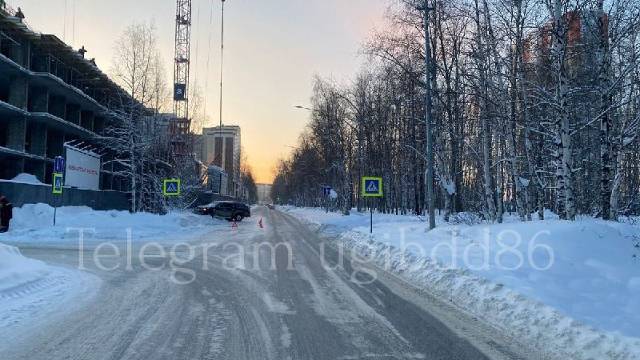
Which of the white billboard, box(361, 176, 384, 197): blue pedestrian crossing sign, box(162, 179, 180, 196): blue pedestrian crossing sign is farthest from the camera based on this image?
the white billboard

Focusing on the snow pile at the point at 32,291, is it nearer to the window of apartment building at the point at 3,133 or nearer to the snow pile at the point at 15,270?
the snow pile at the point at 15,270

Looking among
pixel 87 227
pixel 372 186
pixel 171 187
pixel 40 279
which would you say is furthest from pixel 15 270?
pixel 171 187

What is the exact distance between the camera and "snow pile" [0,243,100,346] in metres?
7.50

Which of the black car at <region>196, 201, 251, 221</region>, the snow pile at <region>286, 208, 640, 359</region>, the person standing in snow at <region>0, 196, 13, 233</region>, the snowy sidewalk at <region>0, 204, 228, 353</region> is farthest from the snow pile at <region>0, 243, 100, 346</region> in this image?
the black car at <region>196, 201, 251, 221</region>

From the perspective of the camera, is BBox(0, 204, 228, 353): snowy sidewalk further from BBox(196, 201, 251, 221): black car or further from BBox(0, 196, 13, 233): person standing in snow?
BBox(196, 201, 251, 221): black car

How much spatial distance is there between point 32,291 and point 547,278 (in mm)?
9039

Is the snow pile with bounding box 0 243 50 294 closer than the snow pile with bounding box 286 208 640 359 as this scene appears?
No

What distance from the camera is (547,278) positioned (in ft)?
31.2

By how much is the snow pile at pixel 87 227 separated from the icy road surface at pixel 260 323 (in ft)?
41.2

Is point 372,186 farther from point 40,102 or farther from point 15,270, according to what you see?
point 40,102

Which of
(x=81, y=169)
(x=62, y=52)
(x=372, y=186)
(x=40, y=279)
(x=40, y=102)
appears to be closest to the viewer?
(x=40, y=279)

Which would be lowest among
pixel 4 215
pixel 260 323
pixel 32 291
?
pixel 260 323

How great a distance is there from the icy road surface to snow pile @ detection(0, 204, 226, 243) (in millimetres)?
12566

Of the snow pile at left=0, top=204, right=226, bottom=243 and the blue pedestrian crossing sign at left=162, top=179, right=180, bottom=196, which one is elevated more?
the blue pedestrian crossing sign at left=162, top=179, right=180, bottom=196
